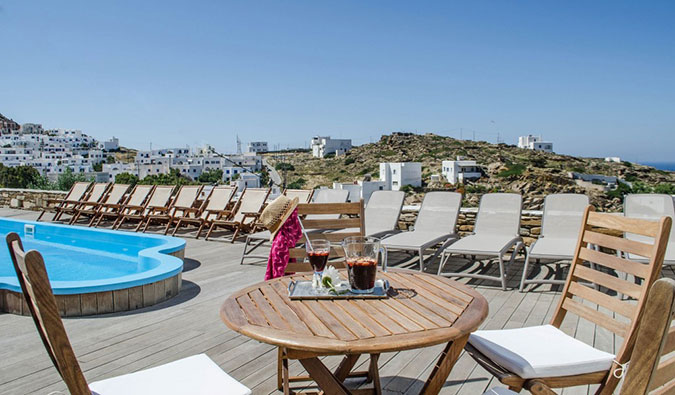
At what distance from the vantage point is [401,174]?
34.1 meters

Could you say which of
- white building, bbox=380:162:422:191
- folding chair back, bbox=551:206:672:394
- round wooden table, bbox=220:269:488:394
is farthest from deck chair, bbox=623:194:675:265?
white building, bbox=380:162:422:191

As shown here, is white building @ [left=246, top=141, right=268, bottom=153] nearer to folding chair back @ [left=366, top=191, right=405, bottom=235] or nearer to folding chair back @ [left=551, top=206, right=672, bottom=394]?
folding chair back @ [left=366, top=191, right=405, bottom=235]

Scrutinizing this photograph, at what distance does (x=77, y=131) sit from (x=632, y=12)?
4403 inches

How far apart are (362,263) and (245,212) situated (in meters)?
5.45

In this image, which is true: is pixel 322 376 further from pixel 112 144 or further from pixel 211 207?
pixel 112 144

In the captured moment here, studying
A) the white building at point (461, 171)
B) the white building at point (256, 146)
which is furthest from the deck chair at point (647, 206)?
the white building at point (256, 146)

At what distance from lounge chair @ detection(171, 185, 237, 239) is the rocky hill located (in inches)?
682

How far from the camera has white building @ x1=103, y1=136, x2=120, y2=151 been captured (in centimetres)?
9450

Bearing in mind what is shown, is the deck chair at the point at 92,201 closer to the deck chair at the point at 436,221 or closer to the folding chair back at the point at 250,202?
the folding chair back at the point at 250,202

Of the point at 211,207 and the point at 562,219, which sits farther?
the point at 211,207

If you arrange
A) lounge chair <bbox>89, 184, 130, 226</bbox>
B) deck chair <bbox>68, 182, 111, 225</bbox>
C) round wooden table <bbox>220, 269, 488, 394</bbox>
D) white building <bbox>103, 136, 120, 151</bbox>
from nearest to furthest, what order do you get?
round wooden table <bbox>220, 269, 488, 394</bbox>
lounge chair <bbox>89, 184, 130, 226</bbox>
deck chair <bbox>68, 182, 111, 225</bbox>
white building <bbox>103, 136, 120, 151</bbox>

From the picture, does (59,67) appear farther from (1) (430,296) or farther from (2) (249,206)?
(1) (430,296)

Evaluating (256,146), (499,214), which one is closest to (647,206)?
(499,214)

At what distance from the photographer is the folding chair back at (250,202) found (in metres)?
7.43
